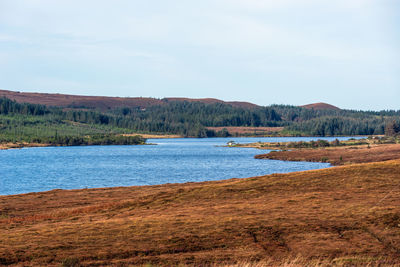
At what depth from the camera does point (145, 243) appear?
21.2 m

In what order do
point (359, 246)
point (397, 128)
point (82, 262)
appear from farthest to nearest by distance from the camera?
point (397, 128) → point (359, 246) → point (82, 262)

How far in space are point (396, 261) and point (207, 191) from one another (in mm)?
17704

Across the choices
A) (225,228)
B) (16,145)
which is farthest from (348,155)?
(16,145)

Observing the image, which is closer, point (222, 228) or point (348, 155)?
point (222, 228)

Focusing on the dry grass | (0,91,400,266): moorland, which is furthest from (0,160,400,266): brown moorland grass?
the dry grass

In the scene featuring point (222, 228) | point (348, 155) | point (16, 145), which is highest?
point (348, 155)

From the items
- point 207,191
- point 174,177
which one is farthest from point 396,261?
point 174,177

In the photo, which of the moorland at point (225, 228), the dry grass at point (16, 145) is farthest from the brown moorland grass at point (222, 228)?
the dry grass at point (16, 145)

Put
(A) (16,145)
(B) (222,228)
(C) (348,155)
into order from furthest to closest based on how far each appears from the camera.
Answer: (A) (16,145), (C) (348,155), (B) (222,228)

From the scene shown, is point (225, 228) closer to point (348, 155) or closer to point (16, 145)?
point (348, 155)

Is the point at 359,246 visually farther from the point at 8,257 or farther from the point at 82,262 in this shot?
the point at 8,257

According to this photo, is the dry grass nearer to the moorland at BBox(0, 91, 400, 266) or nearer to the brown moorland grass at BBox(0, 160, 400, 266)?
the moorland at BBox(0, 91, 400, 266)

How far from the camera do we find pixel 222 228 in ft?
76.1

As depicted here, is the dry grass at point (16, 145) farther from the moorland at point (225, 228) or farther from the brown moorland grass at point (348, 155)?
the moorland at point (225, 228)
